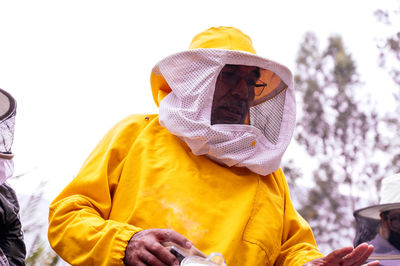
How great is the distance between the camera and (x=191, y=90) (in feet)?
8.23

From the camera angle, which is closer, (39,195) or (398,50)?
(39,195)

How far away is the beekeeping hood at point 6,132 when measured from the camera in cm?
229

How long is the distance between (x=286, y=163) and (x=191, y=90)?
11.5m

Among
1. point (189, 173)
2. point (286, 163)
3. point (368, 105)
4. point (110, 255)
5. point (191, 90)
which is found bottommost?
point (286, 163)

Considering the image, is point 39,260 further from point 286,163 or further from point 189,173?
point 286,163

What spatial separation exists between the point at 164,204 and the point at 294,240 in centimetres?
82

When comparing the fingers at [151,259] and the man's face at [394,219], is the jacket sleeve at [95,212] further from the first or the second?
the man's face at [394,219]

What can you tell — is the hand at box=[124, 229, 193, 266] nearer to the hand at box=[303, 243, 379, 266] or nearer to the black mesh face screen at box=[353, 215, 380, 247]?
the hand at box=[303, 243, 379, 266]

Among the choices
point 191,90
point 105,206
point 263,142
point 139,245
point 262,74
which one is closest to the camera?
point 139,245

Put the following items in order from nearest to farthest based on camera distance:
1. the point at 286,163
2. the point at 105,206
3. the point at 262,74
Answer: the point at 105,206, the point at 262,74, the point at 286,163

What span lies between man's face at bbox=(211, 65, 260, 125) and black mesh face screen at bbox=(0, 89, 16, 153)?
1.08 meters

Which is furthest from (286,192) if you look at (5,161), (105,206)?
(5,161)

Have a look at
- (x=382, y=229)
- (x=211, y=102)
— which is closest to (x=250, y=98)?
(x=211, y=102)

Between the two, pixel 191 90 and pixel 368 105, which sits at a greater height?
pixel 191 90
